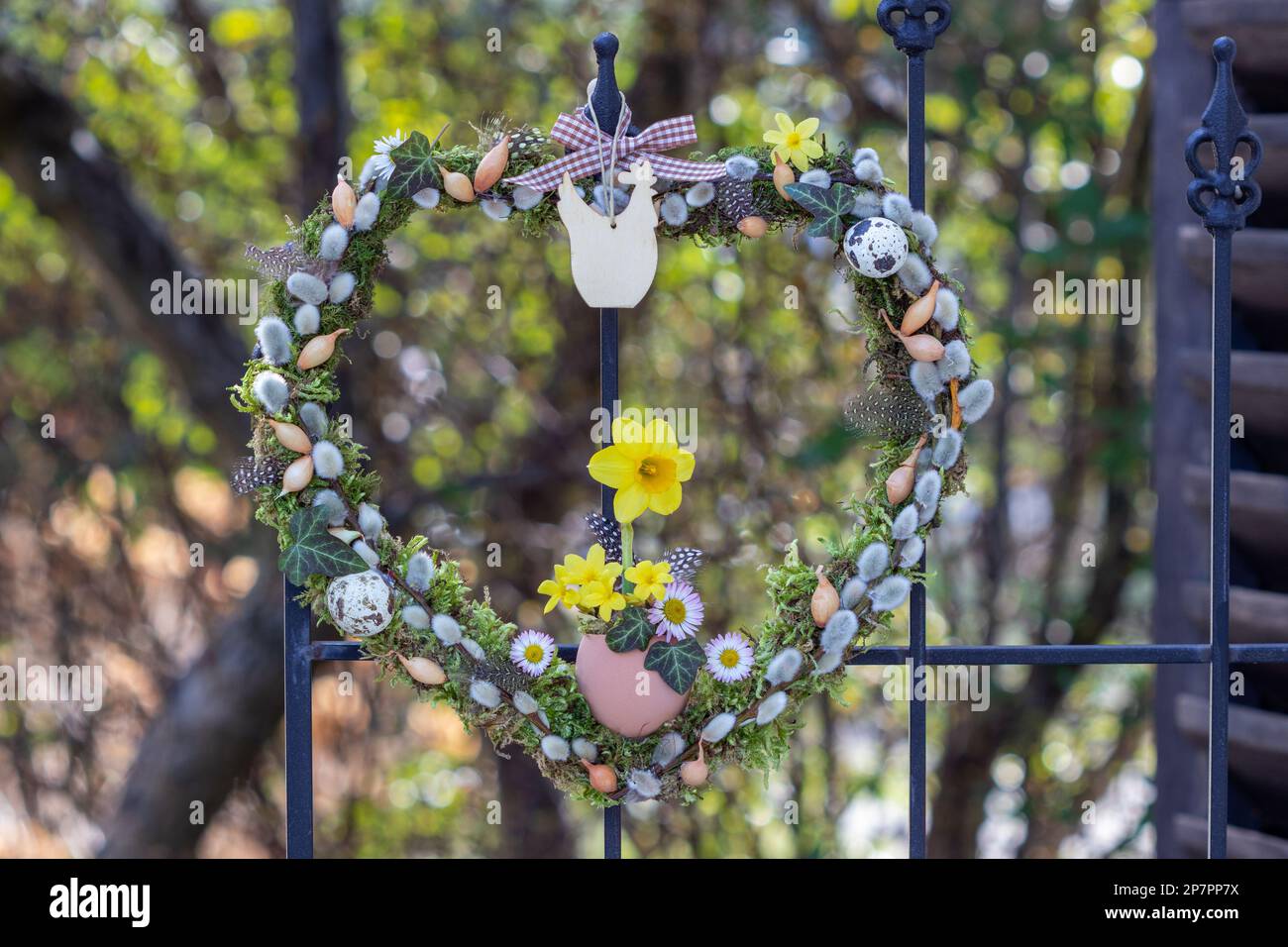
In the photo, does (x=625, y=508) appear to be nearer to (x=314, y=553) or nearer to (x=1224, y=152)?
(x=314, y=553)

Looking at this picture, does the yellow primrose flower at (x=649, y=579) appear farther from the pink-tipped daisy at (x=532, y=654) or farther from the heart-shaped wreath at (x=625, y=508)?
the pink-tipped daisy at (x=532, y=654)

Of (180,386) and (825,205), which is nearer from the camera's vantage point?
(825,205)

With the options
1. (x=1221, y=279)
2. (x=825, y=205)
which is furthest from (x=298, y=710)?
(x=1221, y=279)

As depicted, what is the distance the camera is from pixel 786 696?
1.45 metres

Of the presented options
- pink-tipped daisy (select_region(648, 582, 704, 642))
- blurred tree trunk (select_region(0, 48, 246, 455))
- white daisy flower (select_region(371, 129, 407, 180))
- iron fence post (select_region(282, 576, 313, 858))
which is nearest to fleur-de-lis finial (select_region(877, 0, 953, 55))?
white daisy flower (select_region(371, 129, 407, 180))

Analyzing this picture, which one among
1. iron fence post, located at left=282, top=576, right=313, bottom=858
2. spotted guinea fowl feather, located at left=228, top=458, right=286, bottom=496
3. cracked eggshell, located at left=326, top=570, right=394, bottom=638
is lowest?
iron fence post, located at left=282, top=576, right=313, bottom=858

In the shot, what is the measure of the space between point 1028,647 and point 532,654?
584mm

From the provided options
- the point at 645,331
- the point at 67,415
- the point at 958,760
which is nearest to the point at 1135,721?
the point at 958,760

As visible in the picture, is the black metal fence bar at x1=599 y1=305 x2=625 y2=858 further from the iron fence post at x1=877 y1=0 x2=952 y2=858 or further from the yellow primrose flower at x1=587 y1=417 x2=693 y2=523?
the iron fence post at x1=877 y1=0 x2=952 y2=858

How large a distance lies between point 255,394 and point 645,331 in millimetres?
2347

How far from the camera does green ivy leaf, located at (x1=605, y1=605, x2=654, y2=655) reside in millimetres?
1422

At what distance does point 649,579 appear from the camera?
4.67 ft
